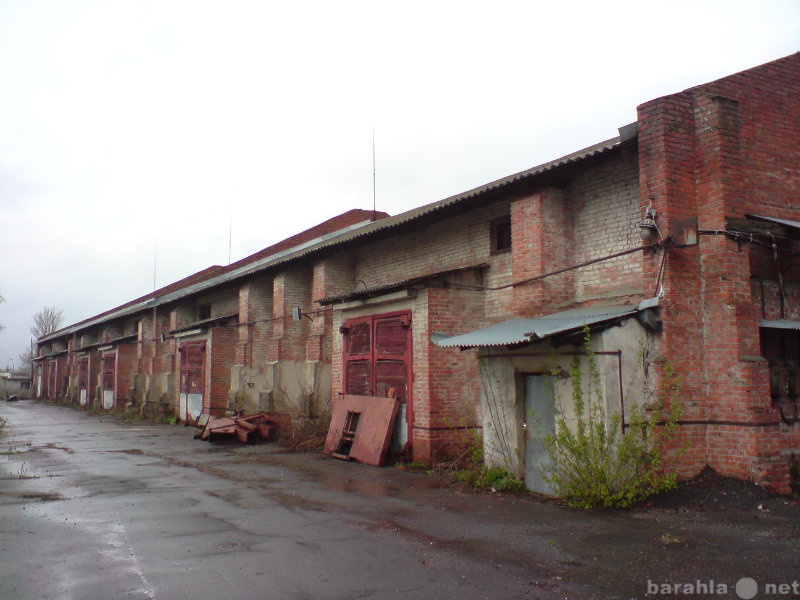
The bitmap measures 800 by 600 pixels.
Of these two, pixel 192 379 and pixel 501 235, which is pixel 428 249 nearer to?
pixel 501 235

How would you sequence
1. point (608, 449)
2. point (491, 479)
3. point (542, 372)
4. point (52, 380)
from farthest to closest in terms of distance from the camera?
point (52, 380) < point (491, 479) < point (542, 372) < point (608, 449)

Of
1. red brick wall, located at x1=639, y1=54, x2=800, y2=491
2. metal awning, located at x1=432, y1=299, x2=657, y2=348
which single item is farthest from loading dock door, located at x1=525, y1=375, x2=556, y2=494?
red brick wall, located at x1=639, y1=54, x2=800, y2=491

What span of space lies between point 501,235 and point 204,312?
1644 centimetres

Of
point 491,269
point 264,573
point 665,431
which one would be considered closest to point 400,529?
point 264,573

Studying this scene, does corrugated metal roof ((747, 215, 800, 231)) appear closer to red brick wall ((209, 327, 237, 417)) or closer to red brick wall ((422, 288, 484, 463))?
red brick wall ((422, 288, 484, 463))

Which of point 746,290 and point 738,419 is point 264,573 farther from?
point 746,290

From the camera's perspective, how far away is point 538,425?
9.22m

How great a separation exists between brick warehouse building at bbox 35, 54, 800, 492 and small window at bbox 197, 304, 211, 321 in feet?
39.8

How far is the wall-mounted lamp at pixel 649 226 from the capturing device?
28.3ft

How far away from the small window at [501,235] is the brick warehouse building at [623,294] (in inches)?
1.7

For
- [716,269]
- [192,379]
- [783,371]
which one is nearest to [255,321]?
[192,379]

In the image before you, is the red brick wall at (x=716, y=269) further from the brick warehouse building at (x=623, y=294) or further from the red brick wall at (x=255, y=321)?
the red brick wall at (x=255, y=321)

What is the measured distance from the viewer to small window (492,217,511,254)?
12.2 metres

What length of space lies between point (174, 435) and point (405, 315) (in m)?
10.5
